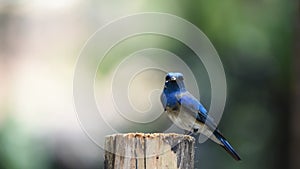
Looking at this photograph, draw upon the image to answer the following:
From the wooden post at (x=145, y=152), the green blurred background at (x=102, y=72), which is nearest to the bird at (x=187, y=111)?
the wooden post at (x=145, y=152)

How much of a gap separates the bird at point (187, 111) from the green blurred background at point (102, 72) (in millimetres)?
3060

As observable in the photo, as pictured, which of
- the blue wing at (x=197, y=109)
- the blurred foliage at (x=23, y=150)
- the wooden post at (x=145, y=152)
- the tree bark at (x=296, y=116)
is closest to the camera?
the wooden post at (x=145, y=152)

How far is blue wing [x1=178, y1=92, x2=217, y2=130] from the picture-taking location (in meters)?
4.59

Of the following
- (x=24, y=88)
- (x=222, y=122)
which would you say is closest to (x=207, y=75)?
(x=222, y=122)

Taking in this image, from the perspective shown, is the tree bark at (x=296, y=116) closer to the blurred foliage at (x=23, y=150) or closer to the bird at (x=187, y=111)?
the bird at (x=187, y=111)

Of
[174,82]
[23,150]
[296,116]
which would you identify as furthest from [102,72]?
[174,82]

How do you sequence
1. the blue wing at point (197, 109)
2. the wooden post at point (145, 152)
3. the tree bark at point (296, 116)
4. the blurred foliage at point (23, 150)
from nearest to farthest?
the wooden post at point (145, 152), the blue wing at point (197, 109), the tree bark at point (296, 116), the blurred foliage at point (23, 150)

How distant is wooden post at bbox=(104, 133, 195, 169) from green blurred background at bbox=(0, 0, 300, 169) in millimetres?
4363

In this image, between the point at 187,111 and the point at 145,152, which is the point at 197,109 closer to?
the point at 187,111

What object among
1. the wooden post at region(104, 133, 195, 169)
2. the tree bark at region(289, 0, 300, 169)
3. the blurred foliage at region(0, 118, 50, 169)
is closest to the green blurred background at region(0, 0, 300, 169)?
the blurred foliage at region(0, 118, 50, 169)

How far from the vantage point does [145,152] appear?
3299 millimetres

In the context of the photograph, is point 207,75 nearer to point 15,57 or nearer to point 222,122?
point 222,122

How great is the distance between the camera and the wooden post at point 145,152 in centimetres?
330

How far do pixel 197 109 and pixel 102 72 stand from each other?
3.22m
